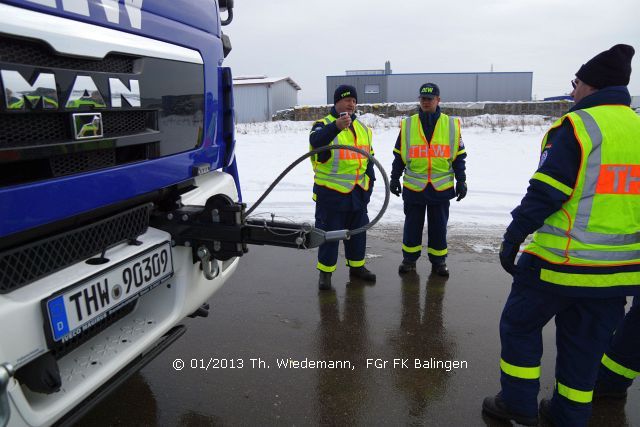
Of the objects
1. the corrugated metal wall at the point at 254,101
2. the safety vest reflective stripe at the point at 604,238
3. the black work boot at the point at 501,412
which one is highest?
the corrugated metal wall at the point at 254,101

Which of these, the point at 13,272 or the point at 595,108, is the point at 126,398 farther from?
the point at 595,108

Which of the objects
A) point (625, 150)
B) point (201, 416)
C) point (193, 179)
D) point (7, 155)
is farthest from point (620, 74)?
point (201, 416)

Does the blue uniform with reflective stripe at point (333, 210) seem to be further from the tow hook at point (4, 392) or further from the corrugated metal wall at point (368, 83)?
the corrugated metal wall at point (368, 83)

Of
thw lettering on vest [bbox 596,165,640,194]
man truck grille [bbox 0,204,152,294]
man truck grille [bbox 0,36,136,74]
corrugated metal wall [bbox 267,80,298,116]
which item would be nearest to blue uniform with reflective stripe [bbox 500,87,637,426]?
thw lettering on vest [bbox 596,165,640,194]

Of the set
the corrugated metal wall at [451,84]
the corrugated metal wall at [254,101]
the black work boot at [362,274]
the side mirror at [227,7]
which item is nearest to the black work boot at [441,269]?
the black work boot at [362,274]

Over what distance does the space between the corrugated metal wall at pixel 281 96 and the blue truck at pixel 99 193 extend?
27.1 metres

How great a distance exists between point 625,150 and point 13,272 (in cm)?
245

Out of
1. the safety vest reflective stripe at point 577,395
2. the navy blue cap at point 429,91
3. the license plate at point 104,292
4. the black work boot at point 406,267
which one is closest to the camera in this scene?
the license plate at point 104,292

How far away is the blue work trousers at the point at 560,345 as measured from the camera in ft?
7.17

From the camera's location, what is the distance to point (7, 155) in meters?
1.41

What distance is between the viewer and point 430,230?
4.45 metres

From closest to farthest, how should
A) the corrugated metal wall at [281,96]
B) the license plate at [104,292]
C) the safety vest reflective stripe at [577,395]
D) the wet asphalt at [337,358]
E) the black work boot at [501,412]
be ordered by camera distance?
the license plate at [104,292]
the safety vest reflective stripe at [577,395]
the black work boot at [501,412]
the wet asphalt at [337,358]
the corrugated metal wall at [281,96]

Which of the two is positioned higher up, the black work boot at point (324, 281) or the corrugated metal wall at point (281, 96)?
the corrugated metal wall at point (281, 96)

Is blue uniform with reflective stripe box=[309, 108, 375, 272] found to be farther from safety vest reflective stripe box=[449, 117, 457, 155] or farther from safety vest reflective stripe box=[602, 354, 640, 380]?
safety vest reflective stripe box=[602, 354, 640, 380]
